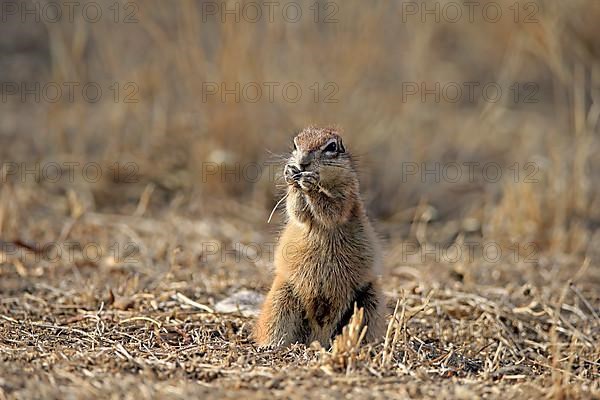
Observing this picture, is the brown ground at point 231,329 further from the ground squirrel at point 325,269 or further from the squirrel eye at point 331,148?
the squirrel eye at point 331,148

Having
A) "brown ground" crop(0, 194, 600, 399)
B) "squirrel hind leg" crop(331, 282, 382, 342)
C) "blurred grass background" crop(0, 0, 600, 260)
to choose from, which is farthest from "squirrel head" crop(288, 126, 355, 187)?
"blurred grass background" crop(0, 0, 600, 260)

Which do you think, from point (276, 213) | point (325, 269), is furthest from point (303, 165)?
point (276, 213)

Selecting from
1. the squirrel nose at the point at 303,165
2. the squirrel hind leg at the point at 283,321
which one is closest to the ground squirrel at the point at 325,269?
the squirrel hind leg at the point at 283,321

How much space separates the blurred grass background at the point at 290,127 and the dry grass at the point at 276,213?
22 millimetres

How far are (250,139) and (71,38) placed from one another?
323cm

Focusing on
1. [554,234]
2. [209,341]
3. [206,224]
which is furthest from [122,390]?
[554,234]

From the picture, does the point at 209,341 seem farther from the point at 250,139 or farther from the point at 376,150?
the point at 376,150

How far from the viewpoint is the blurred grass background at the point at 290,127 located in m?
7.61

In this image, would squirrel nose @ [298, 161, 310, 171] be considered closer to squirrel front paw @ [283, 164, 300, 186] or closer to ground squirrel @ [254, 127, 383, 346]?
squirrel front paw @ [283, 164, 300, 186]

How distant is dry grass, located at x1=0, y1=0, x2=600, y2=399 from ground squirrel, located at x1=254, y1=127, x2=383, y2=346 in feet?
0.70

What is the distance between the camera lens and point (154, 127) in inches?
330

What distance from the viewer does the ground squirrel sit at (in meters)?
4.48

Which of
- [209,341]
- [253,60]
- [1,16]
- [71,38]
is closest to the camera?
[209,341]

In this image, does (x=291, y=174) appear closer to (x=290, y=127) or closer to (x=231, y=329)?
(x=231, y=329)
